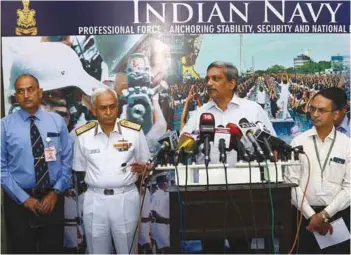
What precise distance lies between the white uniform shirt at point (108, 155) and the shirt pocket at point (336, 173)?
4.72 feet

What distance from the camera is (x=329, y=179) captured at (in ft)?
12.0

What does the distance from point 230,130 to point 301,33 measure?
132 centimetres

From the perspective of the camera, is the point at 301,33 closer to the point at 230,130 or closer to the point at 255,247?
the point at 230,130

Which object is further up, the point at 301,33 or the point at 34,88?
the point at 301,33

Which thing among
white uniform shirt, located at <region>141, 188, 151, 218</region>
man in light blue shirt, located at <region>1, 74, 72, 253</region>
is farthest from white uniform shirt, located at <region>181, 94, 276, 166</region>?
man in light blue shirt, located at <region>1, 74, 72, 253</region>

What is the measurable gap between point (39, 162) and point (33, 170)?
8 cm

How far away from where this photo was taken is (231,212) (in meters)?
2.90

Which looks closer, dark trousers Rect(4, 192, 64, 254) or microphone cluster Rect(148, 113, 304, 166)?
microphone cluster Rect(148, 113, 304, 166)

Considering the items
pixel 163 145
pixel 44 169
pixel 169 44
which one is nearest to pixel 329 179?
pixel 163 145

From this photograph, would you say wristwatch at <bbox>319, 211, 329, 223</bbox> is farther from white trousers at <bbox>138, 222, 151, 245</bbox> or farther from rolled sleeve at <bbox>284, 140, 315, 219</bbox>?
white trousers at <bbox>138, 222, 151, 245</bbox>

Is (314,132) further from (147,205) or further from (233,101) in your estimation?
(147,205)

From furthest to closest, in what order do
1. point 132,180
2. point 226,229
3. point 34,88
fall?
point 34,88 < point 132,180 < point 226,229

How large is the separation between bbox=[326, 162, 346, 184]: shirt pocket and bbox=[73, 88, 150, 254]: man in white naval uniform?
57.4 inches

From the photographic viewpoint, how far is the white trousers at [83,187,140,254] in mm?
3471
